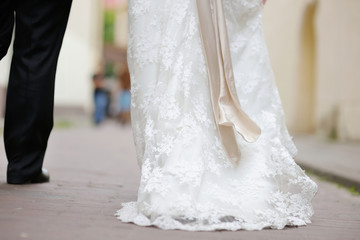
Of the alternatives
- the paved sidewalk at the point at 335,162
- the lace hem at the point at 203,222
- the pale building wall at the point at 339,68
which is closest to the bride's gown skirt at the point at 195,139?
the lace hem at the point at 203,222

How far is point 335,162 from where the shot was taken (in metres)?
7.00

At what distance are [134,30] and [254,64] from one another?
77 centimetres

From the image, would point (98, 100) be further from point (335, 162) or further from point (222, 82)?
point (222, 82)

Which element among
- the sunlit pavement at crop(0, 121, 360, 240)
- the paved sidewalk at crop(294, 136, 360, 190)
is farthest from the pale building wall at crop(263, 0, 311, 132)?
the sunlit pavement at crop(0, 121, 360, 240)

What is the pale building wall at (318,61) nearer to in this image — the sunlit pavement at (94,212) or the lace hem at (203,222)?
the sunlit pavement at (94,212)

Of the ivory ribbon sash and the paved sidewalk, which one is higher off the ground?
the ivory ribbon sash

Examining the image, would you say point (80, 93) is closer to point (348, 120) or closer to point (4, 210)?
point (348, 120)

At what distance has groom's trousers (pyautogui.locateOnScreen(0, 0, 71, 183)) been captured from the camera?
3.99 m

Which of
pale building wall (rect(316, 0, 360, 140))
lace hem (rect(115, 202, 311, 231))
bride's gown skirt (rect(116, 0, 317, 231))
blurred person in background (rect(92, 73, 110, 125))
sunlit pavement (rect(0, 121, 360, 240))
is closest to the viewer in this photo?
sunlit pavement (rect(0, 121, 360, 240))

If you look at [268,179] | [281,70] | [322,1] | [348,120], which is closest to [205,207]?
[268,179]

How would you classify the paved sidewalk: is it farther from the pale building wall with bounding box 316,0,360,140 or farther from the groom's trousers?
the groom's trousers

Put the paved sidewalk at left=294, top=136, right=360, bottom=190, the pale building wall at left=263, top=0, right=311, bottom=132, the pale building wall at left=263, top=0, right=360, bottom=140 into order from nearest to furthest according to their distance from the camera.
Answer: the paved sidewalk at left=294, top=136, right=360, bottom=190
the pale building wall at left=263, top=0, right=360, bottom=140
the pale building wall at left=263, top=0, right=311, bottom=132

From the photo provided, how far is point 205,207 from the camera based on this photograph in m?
2.98

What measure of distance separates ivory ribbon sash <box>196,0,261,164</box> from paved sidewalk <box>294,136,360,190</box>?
2.31m
